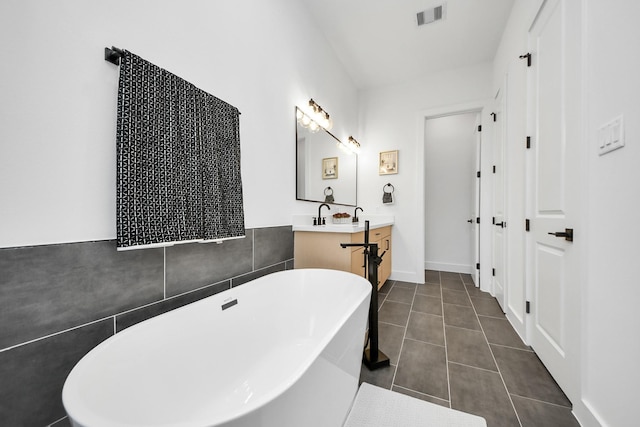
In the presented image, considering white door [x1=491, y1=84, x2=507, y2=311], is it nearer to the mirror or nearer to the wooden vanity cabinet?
the wooden vanity cabinet

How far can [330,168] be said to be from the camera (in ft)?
9.59

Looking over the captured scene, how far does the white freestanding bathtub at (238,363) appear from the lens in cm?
61

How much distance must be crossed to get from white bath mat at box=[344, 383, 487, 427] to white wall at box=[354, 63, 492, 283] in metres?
2.30

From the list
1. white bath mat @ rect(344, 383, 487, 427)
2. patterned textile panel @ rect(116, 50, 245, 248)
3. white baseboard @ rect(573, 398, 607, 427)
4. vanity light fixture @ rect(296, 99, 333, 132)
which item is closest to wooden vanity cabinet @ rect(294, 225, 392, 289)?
patterned textile panel @ rect(116, 50, 245, 248)

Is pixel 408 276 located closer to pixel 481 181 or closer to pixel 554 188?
pixel 481 181

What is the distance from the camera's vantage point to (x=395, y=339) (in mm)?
1927

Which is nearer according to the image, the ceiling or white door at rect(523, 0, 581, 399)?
white door at rect(523, 0, 581, 399)

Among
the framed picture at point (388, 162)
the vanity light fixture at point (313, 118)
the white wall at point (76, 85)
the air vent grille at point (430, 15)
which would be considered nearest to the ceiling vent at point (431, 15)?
the air vent grille at point (430, 15)

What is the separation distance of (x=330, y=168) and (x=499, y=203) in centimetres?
186

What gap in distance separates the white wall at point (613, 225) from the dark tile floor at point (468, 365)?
28 centimetres

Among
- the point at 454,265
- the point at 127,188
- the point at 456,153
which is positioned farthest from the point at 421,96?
the point at 127,188

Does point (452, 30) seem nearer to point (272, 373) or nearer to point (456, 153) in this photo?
point (456, 153)

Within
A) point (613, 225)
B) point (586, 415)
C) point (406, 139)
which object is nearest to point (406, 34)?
point (406, 139)

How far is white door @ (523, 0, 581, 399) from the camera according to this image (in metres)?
1.25
